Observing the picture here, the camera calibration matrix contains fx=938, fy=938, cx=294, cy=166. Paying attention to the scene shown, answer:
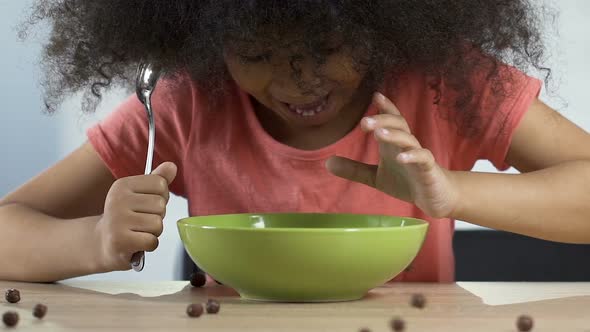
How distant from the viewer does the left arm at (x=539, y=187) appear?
3.27ft

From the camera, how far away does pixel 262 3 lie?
A: 89 cm

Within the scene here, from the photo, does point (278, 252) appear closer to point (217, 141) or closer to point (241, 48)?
point (241, 48)

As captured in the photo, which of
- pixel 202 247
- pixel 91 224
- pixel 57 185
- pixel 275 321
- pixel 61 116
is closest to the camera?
pixel 275 321

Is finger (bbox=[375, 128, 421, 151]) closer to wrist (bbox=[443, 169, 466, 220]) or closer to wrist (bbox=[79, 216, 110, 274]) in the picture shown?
A: wrist (bbox=[443, 169, 466, 220])

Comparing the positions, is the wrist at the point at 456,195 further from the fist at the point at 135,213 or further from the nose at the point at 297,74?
the fist at the point at 135,213

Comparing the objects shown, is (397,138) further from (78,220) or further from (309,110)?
(78,220)

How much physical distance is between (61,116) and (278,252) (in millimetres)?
1781

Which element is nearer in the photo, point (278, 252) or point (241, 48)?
point (278, 252)

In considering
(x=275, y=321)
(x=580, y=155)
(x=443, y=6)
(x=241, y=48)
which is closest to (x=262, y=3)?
(x=241, y=48)

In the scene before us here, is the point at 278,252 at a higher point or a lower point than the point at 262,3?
lower

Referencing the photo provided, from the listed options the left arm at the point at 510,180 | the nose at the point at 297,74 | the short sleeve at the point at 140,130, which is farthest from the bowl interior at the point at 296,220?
the short sleeve at the point at 140,130

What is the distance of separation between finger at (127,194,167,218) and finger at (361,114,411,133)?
24 cm

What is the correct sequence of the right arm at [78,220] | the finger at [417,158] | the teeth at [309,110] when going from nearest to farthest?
the finger at [417,158] → the right arm at [78,220] → the teeth at [309,110]

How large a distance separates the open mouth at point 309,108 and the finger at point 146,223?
21 cm
